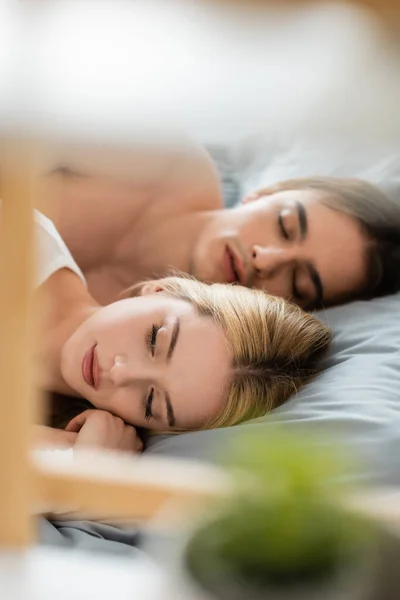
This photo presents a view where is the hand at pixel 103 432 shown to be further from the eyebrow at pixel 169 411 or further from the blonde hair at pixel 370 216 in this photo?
the blonde hair at pixel 370 216

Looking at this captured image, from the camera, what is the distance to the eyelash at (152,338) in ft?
2.73

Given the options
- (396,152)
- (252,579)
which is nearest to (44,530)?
(252,579)

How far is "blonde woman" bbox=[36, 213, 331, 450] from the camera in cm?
83

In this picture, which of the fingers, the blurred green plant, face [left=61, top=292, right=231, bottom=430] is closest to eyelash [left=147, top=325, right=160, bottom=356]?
face [left=61, top=292, right=231, bottom=430]

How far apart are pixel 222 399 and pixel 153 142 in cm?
35

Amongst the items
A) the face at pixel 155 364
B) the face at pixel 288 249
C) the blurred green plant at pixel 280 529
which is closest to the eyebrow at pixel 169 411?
the face at pixel 155 364

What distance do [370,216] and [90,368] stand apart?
46 cm

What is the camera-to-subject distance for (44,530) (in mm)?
708

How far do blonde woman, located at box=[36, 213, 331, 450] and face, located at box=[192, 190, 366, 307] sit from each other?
0.06 meters

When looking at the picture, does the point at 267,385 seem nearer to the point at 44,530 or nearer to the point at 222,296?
the point at 222,296

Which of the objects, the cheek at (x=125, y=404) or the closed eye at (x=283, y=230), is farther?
the closed eye at (x=283, y=230)

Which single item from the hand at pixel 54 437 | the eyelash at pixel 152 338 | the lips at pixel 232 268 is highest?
the lips at pixel 232 268

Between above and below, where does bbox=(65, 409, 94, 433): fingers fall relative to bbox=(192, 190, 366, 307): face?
below

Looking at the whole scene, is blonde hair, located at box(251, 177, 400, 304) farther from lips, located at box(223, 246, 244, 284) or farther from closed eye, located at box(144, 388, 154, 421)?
closed eye, located at box(144, 388, 154, 421)
